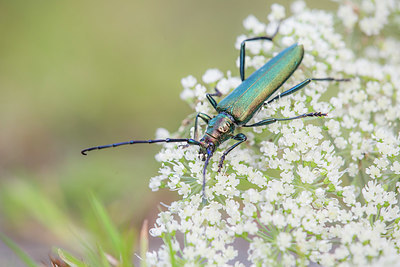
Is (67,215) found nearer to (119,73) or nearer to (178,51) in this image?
(119,73)

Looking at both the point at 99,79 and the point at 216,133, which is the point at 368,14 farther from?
the point at 99,79

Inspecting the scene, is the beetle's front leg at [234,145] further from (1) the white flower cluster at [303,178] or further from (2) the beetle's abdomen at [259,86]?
(2) the beetle's abdomen at [259,86]

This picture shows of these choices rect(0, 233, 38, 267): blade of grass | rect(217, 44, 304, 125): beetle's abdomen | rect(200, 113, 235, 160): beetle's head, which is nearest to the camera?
rect(0, 233, 38, 267): blade of grass

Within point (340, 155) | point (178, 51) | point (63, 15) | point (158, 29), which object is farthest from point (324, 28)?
point (63, 15)

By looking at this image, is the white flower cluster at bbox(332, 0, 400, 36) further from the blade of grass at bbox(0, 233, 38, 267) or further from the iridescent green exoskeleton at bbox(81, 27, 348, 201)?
the blade of grass at bbox(0, 233, 38, 267)

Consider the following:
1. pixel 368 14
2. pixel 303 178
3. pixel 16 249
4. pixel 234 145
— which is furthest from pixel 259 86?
pixel 16 249

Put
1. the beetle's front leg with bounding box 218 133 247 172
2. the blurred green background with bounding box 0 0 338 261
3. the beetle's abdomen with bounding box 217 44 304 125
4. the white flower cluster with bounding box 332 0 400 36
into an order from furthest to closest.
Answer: the blurred green background with bounding box 0 0 338 261 < the white flower cluster with bounding box 332 0 400 36 < the beetle's abdomen with bounding box 217 44 304 125 < the beetle's front leg with bounding box 218 133 247 172

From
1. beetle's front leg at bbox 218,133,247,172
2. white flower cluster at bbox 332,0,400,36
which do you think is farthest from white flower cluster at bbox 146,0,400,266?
white flower cluster at bbox 332,0,400,36
